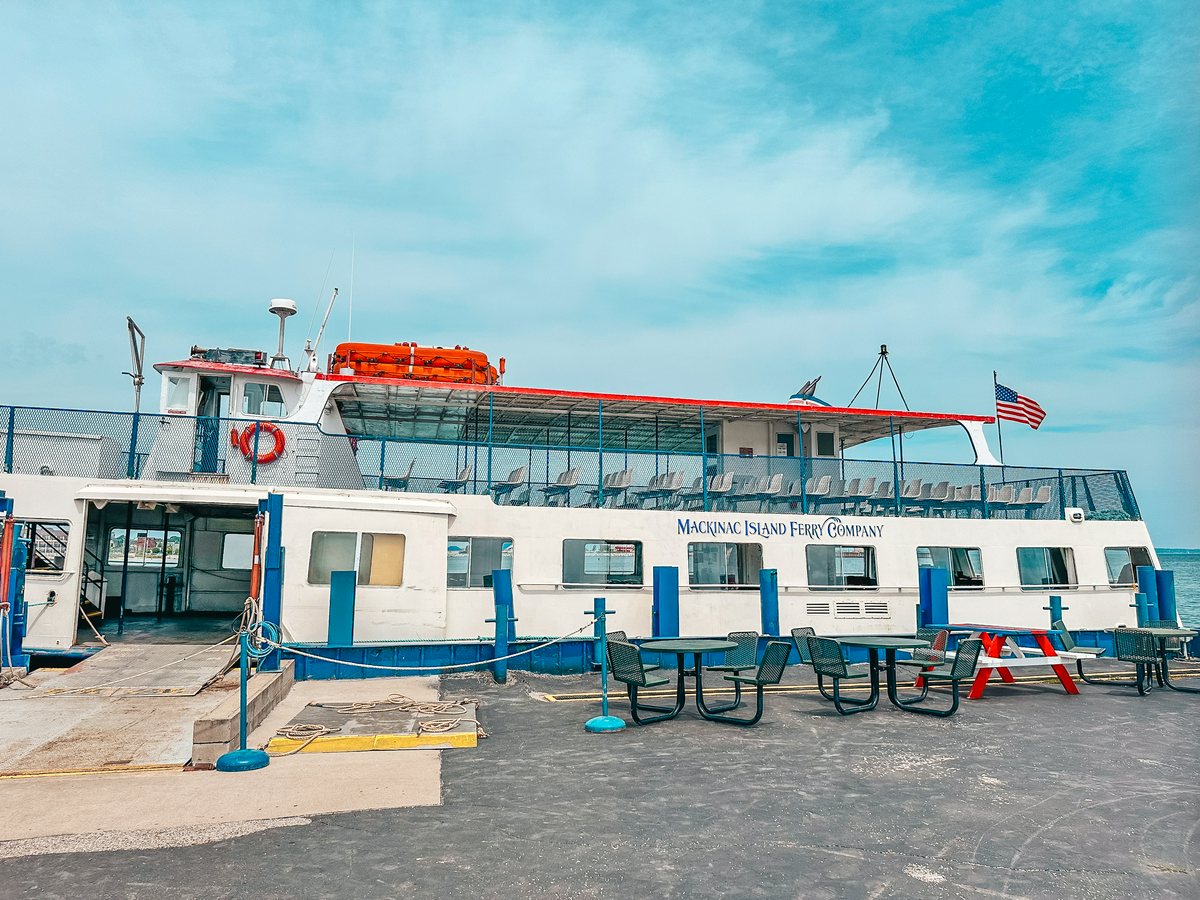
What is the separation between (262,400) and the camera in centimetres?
1524

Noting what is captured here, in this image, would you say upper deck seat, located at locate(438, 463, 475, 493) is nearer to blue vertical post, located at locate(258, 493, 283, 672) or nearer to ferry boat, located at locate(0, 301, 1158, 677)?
ferry boat, located at locate(0, 301, 1158, 677)

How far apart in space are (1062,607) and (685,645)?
10531 mm

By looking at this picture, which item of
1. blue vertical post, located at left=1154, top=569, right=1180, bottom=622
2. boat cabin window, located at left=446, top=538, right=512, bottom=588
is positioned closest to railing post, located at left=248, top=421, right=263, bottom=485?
boat cabin window, located at left=446, top=538, right=512, bottom=588

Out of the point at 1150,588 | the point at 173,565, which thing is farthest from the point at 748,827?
the point at 173,565

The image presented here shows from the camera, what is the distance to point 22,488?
12.5 meters

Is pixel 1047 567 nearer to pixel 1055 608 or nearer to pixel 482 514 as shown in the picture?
pixel 1055 608

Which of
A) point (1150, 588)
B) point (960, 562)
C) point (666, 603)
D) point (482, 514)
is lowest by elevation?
point (666, 603)

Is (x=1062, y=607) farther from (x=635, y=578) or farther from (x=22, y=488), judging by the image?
(x=22, y=488)

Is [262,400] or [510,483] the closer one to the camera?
[262,400]

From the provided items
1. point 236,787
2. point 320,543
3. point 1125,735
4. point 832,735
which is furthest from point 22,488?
point 1125,735

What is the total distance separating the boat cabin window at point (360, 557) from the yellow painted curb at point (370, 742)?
4799 millimetres

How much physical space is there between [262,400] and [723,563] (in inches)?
376

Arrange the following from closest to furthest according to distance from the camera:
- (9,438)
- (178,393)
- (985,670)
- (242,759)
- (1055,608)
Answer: (242,759) < (985,670) < (9,438) < (178,393) < (1055,608)

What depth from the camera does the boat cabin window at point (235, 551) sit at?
18.1m
